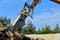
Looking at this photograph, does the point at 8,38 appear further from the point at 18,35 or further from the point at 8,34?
the point at 18,35

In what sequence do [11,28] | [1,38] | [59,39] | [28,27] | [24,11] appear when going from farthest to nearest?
[28,27] < [59,39] < [24,11] < [11,28] < [1,38]

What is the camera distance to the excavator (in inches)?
679

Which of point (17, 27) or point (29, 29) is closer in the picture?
point (17, 27)

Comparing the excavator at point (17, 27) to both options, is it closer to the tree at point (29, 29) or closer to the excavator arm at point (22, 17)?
the excavator arm at point (22, 17)

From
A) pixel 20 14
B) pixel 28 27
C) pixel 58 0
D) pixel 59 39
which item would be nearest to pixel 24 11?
pixel 20 14

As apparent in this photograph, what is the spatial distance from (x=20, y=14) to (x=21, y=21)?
0.67 metres

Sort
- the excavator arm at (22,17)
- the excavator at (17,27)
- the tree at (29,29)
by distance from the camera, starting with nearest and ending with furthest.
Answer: the excavator at (17,27) < the excavator arm at (22,17) < the tree at (29,29)

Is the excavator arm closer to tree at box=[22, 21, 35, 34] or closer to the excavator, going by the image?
the excavator

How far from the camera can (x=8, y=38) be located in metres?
17.3

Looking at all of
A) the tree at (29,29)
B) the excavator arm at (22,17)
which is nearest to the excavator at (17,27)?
the excavator arm at (22,17)

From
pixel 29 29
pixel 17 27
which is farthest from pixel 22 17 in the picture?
pixel 29 29

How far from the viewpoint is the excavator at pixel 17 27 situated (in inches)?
679

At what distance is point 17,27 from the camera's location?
19.0 m

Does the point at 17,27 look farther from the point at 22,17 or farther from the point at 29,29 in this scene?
the point at 29,29
